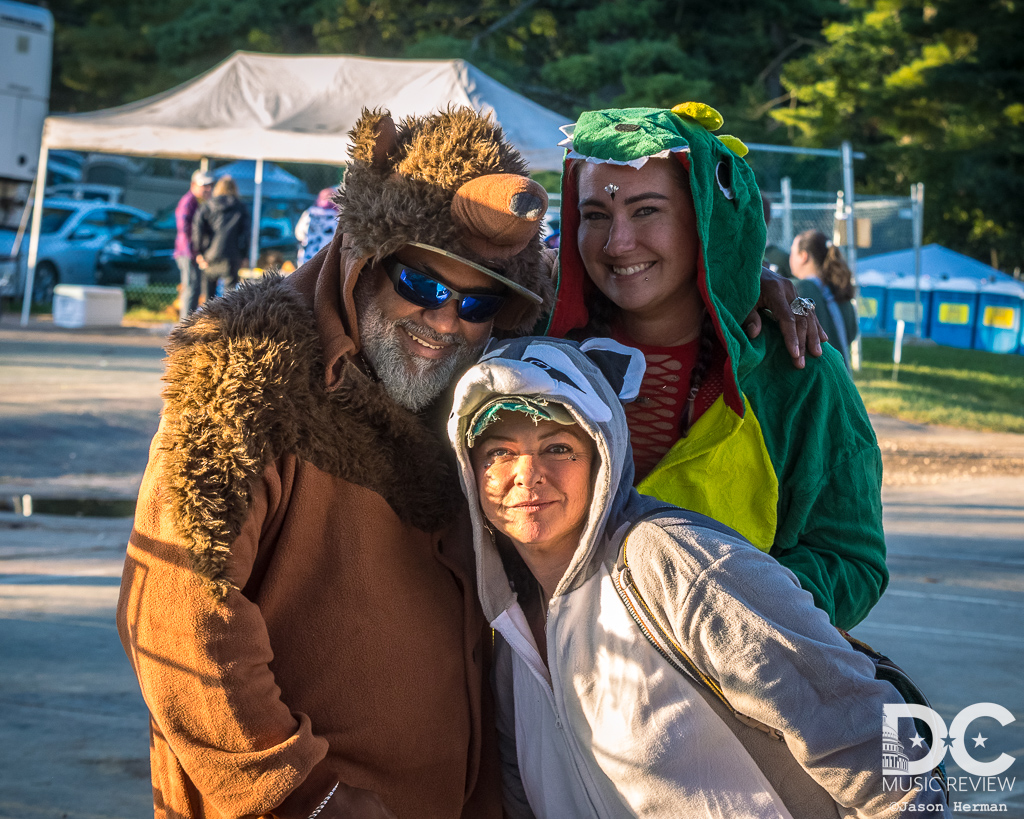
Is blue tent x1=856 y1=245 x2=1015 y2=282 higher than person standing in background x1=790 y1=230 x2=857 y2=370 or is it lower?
higher

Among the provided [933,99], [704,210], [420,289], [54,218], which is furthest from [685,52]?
[420,289]

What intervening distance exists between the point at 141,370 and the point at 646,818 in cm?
1000

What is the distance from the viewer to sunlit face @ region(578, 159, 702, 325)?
2357 millimetres

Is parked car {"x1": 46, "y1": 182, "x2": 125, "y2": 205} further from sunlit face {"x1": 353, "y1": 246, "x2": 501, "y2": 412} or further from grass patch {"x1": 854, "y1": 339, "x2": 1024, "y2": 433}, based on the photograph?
sunlit face {"x1": 353, "y1": 246, "x2": 501, "y2": 412}

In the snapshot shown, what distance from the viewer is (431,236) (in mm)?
2084

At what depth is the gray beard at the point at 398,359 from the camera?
7.03ft

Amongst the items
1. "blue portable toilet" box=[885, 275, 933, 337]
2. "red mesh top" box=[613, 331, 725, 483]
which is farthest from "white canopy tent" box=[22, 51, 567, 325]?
"red mesh top" box=[613, 331, 725, 483]

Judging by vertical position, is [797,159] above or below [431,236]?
above

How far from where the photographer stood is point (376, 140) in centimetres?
217

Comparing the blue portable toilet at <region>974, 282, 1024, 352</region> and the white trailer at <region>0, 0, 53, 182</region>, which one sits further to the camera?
the blue portable toilet at <region>974, 282, 1024, 352</region>

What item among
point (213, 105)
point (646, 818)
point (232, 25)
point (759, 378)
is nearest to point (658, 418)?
point (759, 378)

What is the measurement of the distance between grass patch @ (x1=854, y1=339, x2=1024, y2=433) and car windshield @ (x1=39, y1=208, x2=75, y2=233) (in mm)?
12313

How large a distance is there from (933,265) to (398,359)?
20.6 m

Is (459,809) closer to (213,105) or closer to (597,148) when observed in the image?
(597,148)
